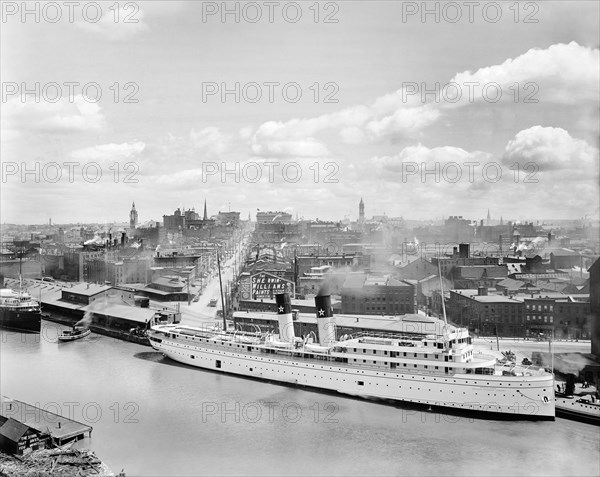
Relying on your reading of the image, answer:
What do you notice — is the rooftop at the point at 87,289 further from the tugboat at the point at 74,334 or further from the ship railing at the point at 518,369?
the ship railing at the point at 518,369

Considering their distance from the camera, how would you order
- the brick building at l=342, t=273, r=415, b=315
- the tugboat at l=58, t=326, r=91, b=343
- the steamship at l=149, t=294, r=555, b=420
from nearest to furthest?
the steamship at l=149, t=294, r=555, b=420 → the tugboat at l=58, t=326, r=91, b=343 → the brick building at l=342, t=273, r=415, b=315

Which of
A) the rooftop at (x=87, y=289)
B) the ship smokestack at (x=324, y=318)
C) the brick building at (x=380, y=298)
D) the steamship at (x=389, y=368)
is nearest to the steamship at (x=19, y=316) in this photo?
the rooftop at (x=87, y=289)

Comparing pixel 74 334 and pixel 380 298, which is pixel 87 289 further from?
pixel 380 298

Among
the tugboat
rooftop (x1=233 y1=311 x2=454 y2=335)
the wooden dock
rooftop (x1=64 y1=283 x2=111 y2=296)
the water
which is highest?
rooftop (x1=64 y1=283 x2=111 y2=296)

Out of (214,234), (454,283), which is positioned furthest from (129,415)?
(214,234)

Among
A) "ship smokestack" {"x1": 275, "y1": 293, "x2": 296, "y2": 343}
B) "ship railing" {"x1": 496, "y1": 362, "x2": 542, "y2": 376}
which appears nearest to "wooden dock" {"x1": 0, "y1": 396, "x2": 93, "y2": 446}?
"ship smokestack" {"x1": 275, "y1": 293, "x2": 296, "y2": 343}

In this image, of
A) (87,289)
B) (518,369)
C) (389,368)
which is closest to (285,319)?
(389,368)

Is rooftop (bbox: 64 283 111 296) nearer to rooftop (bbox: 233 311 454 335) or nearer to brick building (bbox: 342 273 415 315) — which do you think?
rooftop (bbox: 233 311 454 335)
